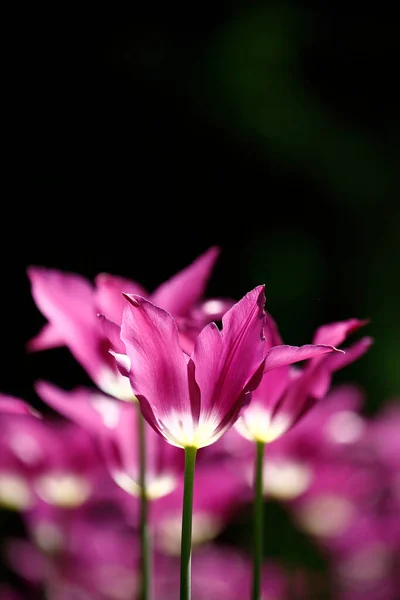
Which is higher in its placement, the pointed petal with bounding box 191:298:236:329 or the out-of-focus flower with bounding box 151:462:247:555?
the pointed petal with bounding box 191:298:236:329

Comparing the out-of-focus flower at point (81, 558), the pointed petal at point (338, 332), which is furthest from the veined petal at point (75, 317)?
the out-of-focus flower at point (81, 558)

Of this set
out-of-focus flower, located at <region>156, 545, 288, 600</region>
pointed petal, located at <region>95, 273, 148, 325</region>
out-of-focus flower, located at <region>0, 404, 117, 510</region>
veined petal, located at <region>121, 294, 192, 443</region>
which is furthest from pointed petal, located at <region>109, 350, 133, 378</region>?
out-of-focus flower, located at <region>156, 545, 288, 600</region>

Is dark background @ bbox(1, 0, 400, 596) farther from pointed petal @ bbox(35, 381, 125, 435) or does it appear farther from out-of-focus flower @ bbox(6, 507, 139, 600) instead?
pointed petal @ bbox(35, 381, 125, 435)

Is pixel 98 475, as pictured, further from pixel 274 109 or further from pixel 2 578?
pixel 274 109

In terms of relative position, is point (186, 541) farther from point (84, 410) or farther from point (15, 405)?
point (84, 410)

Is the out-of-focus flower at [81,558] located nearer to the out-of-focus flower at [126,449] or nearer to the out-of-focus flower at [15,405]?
the out-of-focus flower at [126,449]

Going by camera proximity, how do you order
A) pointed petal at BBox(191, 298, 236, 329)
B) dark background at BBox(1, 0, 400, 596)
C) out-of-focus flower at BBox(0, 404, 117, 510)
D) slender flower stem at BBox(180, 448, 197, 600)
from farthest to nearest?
1. dark background at BBox(1, 0, 400, 596)
2. out-of-focus flower at BBox(0, 404, 117, 510)
3. pointed petal at BBox(191, 298, 236, 329)
4. slender flower stem at BBox(180, 448, 197, 600)
